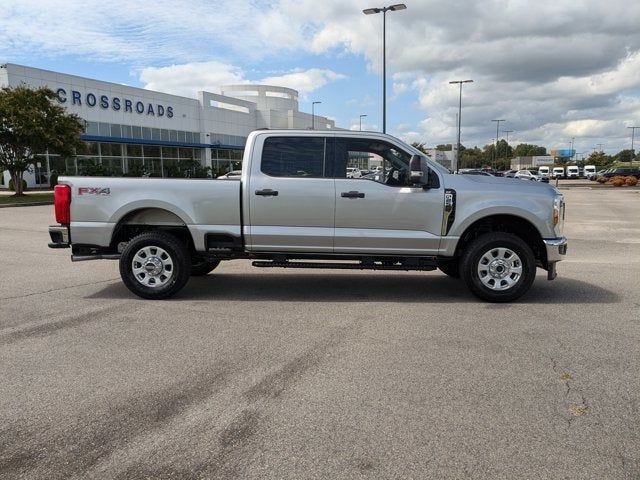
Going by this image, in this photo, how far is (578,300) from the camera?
267 inches

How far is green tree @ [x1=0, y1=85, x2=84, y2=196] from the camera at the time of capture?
2609cm

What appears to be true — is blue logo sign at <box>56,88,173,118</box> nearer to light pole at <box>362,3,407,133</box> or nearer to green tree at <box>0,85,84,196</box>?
green tree at <box>0,85,84,196</box>

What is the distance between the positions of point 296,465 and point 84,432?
4.61 ft

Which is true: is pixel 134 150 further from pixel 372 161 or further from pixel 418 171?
pixel 418 171

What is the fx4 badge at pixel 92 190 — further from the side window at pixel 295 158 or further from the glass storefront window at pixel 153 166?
the glass storefront window at pixel 153 166

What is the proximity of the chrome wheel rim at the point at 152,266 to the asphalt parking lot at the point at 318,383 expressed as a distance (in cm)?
33

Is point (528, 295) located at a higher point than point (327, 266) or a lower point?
lower

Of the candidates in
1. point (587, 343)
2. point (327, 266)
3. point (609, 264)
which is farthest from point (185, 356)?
point (609, 264)

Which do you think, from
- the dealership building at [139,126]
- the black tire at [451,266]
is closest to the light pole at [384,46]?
the dealership building at [139,126]

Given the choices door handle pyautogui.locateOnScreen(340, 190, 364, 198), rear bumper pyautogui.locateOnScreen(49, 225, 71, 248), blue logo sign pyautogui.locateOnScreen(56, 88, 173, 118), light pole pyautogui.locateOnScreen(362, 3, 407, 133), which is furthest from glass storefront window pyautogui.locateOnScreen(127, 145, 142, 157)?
door handle pyautogui.locateOnScreen(340, 190, 364, 198)

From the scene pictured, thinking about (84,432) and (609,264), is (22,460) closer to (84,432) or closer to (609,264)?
(84,432)

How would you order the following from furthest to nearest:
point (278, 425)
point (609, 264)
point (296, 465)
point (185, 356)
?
point (609, 264) → point (185, 356) → point (278, 425) → point (296, 465)

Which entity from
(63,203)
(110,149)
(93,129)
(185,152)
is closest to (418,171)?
(63,203)

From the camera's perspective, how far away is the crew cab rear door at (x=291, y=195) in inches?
258
